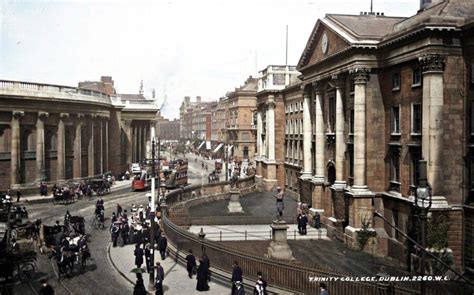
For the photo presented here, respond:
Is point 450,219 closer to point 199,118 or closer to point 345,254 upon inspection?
point 345,254

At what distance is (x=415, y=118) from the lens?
88.7 ft

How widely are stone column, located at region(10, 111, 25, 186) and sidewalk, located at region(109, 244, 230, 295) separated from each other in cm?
2213

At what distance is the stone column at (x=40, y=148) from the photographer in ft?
158

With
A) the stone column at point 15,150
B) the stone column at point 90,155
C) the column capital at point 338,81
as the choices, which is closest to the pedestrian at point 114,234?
the column capital at point 338,81

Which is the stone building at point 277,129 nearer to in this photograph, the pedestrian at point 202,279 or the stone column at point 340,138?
the stone column at point 340,138

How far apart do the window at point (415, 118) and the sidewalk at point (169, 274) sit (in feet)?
45.7

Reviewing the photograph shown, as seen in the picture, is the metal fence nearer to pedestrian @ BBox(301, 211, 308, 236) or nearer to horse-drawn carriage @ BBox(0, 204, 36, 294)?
horse-drawn carriage @ BBox(0, 204, 36, 294)

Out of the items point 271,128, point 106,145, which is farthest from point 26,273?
point 106,145

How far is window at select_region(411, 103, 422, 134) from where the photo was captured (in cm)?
2678

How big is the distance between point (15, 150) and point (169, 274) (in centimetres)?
2954

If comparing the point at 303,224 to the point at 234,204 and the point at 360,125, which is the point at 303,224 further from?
the point at 234,204

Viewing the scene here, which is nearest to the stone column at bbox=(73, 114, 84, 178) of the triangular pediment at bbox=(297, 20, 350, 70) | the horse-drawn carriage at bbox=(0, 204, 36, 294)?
the horse-drawn carriage at bbox=(0, 204, 36, 294)


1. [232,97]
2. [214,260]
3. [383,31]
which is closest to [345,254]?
[214,260]

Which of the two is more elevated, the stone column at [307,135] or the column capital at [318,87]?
the column capital at [318,87]
